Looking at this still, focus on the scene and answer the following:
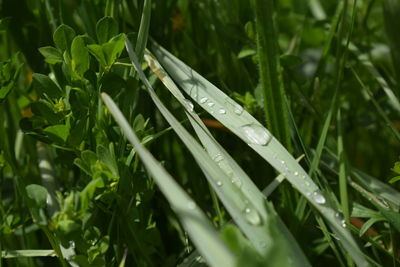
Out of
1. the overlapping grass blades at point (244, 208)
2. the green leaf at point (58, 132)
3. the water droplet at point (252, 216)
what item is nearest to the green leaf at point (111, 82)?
the green leaf at point (58, 132)

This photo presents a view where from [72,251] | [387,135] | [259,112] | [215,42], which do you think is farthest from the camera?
[387,135]

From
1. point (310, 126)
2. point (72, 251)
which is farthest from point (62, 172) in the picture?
point (310, 126)

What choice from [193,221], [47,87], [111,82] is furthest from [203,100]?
[193,221]

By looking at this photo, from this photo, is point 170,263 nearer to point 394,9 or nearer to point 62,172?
point 62,172

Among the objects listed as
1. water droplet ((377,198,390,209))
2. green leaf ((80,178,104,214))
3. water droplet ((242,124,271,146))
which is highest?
green leaf ((80,178,104,214))

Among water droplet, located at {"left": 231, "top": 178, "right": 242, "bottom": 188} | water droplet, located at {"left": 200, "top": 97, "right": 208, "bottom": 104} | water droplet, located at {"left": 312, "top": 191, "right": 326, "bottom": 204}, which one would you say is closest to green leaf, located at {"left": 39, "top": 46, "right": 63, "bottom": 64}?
water droplet, located at {"left": 200, "top": 97, "right": 208, "bottom": 104}

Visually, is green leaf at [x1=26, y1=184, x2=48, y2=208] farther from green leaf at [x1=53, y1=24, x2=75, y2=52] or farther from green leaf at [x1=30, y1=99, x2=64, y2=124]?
green leaf at [x1=53, y1=24, x2=75, y2=52]

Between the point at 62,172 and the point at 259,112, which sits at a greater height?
the point at 62,172

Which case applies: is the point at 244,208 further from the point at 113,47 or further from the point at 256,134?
the point at 113,47
